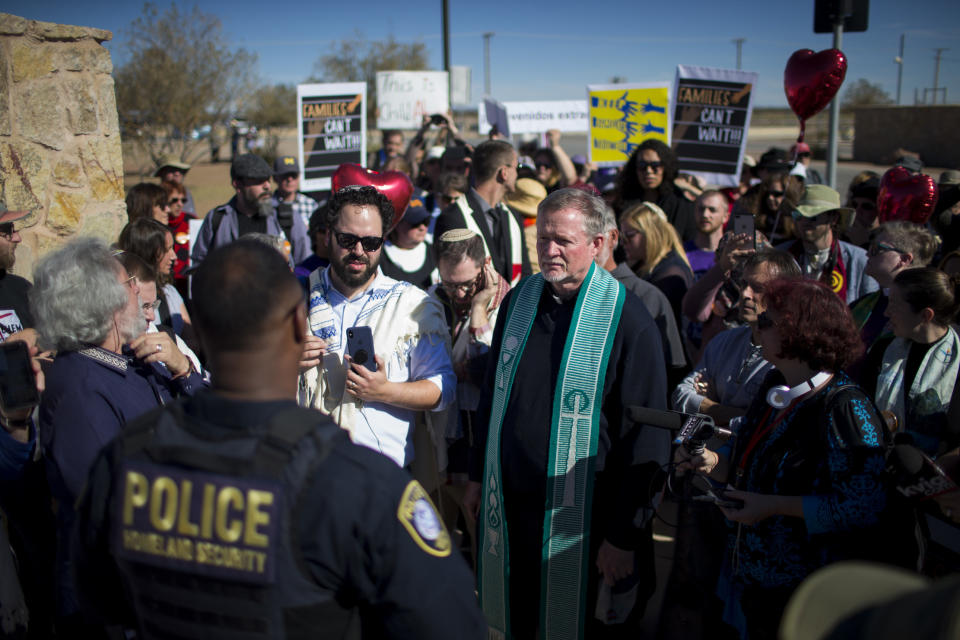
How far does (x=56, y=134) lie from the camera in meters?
4.07

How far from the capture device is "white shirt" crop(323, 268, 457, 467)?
108 inches

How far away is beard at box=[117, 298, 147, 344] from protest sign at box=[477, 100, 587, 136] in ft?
31.7

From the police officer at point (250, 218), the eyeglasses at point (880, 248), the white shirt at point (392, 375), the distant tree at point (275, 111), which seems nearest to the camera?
the white shirt at point (392, 375)

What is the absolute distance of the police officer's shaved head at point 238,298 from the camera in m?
1.36

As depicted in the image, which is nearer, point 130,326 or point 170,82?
point 130,326

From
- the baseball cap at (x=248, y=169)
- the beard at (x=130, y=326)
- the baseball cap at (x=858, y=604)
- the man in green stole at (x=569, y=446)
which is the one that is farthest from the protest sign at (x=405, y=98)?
the baseball cap at (x=858, y=604)

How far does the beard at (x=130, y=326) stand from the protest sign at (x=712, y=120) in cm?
525

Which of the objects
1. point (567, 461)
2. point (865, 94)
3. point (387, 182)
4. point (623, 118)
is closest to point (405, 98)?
point (623, 118)

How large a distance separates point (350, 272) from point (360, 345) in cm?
36

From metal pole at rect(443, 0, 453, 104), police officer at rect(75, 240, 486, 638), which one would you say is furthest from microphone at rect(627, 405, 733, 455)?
metal pole at rect(443, 0, 453, 104)

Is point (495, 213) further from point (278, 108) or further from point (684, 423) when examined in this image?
point (278, 108)

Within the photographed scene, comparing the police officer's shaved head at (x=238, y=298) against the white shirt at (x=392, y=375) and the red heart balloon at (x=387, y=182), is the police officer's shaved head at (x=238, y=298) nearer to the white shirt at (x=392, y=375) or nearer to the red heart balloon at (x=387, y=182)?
the white shirt at (x=392, y=375)

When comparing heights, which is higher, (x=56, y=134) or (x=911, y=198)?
(x=56, y=134)

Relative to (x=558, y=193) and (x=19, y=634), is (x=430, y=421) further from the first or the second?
(x=19, y=634)
